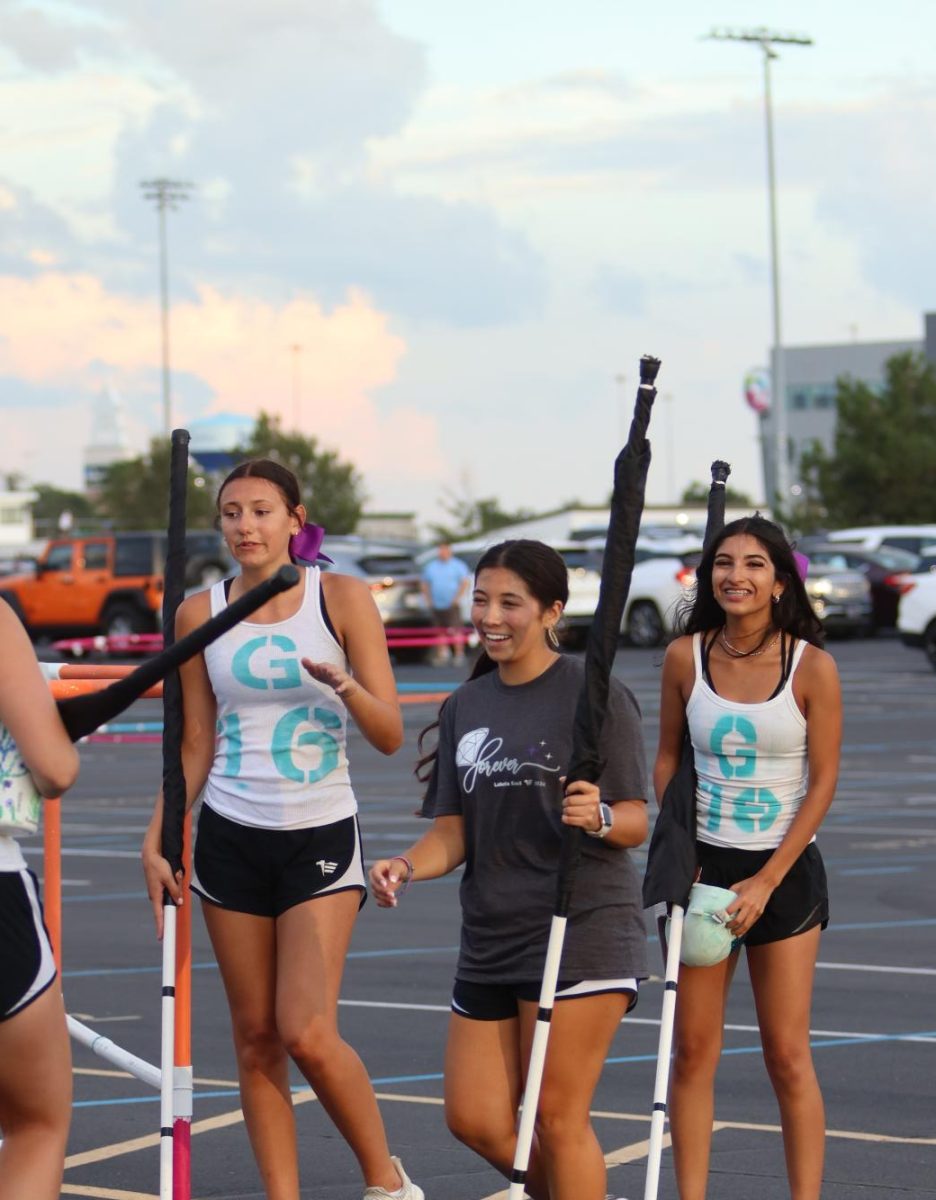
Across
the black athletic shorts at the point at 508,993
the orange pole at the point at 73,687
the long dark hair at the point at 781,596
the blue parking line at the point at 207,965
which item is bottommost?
the blue parking line at the point at 207,965

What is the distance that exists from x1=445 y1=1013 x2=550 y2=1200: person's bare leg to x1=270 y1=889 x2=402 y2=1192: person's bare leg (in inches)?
12.6

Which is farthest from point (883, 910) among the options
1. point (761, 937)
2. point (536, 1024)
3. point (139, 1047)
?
point (536, 1024)

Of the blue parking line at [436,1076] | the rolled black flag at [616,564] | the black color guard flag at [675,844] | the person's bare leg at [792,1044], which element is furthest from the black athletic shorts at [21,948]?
the blue parking line at [436,1076]

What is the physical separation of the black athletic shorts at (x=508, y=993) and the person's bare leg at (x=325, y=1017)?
13.4 inches

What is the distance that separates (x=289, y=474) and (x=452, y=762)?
36.0 inches

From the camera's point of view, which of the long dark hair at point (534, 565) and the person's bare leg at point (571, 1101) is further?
the long dark hair at point (534, 565)

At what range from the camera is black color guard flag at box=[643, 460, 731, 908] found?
16.9 ft

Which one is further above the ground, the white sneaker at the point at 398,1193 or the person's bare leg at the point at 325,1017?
the person's bare leg at the point at 325,1017

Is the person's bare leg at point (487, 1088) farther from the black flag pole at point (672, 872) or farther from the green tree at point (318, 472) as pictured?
the green tree at point (318, 472)

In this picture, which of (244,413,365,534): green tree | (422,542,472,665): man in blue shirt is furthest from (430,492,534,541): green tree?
(422,542,472,665): man in blue shirt

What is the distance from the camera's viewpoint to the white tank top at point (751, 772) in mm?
5391

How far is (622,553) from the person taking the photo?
14.3 ft

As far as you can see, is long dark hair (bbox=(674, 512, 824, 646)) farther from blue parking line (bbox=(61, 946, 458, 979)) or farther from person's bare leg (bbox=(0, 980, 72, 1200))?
blue parking line (bbox=(61, 946, 458, 979))

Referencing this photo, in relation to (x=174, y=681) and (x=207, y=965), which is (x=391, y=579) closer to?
(x=207, y=965)
